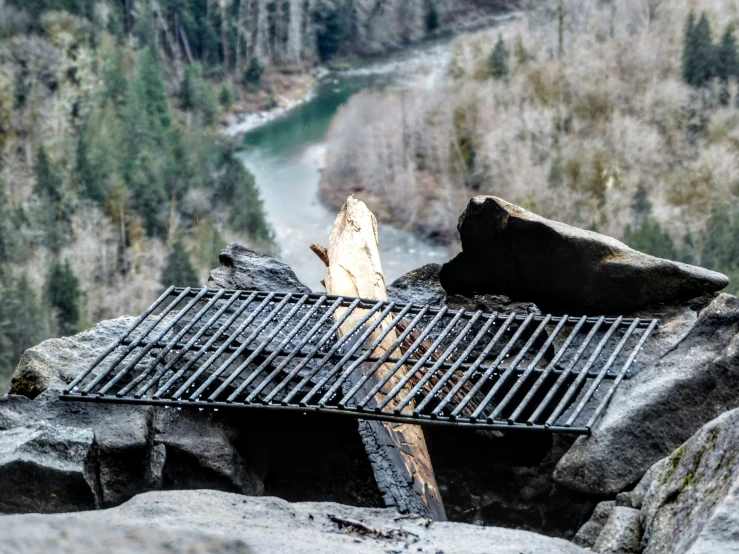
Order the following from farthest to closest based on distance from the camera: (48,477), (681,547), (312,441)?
(312,441) < (48,477) < (681,547)

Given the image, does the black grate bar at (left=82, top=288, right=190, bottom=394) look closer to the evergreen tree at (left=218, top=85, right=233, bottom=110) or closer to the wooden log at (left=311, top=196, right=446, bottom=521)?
the wooden log at (left=311, top=196, right=446, bottom=521)

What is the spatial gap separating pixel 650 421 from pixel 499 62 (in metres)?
73.2

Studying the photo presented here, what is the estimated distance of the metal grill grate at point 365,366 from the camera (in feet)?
24.0

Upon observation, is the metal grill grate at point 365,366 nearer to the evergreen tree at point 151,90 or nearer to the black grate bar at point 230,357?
the black grate bar at point 230,357

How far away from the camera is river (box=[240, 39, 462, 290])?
60.2 metres

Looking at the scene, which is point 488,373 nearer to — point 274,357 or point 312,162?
point 274,357

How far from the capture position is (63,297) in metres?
61.7

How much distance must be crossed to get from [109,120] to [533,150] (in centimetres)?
3143

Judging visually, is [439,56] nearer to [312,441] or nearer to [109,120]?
[109,120]

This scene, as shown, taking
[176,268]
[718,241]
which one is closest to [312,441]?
[718,241]

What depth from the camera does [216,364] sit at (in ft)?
28.6

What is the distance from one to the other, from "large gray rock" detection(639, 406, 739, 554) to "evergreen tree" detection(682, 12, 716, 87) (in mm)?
74243

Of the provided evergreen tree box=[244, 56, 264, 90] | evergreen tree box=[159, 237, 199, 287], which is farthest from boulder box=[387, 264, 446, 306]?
evergreen tree box=[244, 56, 264, 90]

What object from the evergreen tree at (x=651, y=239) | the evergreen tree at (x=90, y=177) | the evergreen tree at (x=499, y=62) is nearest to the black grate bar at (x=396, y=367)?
the evergreen tree at (x=651, y=239)
